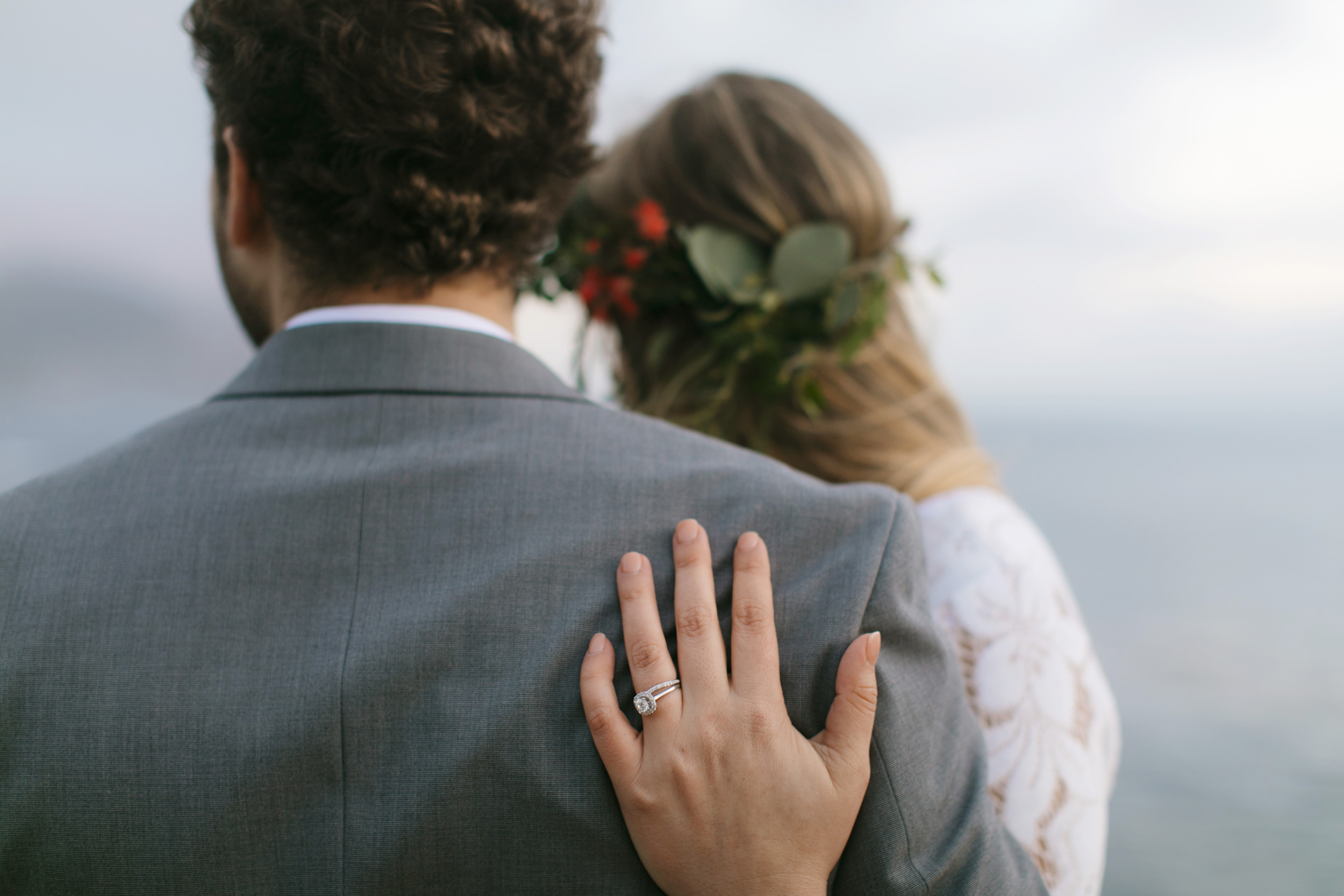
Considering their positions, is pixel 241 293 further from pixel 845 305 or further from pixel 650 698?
pixel 845 305

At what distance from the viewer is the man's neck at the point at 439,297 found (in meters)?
0.87

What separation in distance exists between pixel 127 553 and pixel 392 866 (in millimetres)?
363

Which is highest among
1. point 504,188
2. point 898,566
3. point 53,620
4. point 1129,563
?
point 504,188

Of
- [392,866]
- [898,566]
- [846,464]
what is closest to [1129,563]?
[846,464]

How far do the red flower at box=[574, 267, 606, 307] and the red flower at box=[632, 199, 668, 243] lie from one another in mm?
133

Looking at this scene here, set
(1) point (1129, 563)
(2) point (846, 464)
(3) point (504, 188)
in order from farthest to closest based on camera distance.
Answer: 1. (1) point (1129, 563)
2. (2) point (846, 464)
3. (3) point (504, 188)

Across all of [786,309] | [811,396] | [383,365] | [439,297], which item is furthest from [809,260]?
[383,365]

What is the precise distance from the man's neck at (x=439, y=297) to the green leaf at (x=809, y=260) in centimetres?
63

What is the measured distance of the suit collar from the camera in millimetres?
799

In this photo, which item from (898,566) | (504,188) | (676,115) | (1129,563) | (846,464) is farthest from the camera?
(1129,563)

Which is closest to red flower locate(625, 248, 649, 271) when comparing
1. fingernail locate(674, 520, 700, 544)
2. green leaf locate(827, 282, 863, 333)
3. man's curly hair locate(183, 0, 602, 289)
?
green leaf locate(827, 282, 863, 333)

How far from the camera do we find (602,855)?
2.23 feet

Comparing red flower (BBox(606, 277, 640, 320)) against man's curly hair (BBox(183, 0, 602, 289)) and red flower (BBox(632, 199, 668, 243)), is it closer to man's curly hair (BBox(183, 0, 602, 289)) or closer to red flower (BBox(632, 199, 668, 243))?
red flower (BBox(632, 199, 668, 243))

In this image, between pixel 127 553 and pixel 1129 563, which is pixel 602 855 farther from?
pixel 1129 563
